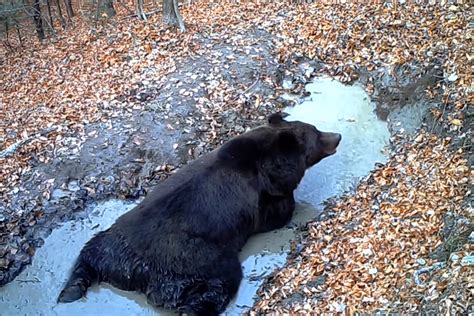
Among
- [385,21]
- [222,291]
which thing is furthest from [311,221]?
[385,21]

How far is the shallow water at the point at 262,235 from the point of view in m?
5.75

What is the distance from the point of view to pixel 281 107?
833 centimetres

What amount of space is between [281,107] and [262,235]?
2517 mm

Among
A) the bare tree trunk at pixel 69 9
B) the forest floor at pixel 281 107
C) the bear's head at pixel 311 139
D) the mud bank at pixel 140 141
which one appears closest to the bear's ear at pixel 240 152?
the bear's head at pixel 311 139

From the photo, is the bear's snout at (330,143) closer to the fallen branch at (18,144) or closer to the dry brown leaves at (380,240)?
the dry brown leaves at (380,240)

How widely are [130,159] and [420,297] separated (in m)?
4.76

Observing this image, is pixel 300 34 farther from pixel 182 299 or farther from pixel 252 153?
pixel 182 299

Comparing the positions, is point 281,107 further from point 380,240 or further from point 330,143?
point 380,240

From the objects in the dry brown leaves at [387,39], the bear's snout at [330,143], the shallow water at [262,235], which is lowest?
the shallow water at [262,235]

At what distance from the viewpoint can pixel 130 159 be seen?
25.5ft

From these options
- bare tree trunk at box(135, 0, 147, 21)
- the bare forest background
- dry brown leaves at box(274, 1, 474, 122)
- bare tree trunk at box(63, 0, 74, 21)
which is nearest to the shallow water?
dry brown leaves at box(274, 1, 474, 122)

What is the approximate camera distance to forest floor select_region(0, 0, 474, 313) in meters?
5.04

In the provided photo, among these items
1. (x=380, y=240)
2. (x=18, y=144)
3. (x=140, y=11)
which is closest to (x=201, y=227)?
(x=380, y=240)

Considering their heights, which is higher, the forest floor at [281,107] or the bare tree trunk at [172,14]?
the bare tree trunk at [172,14]
